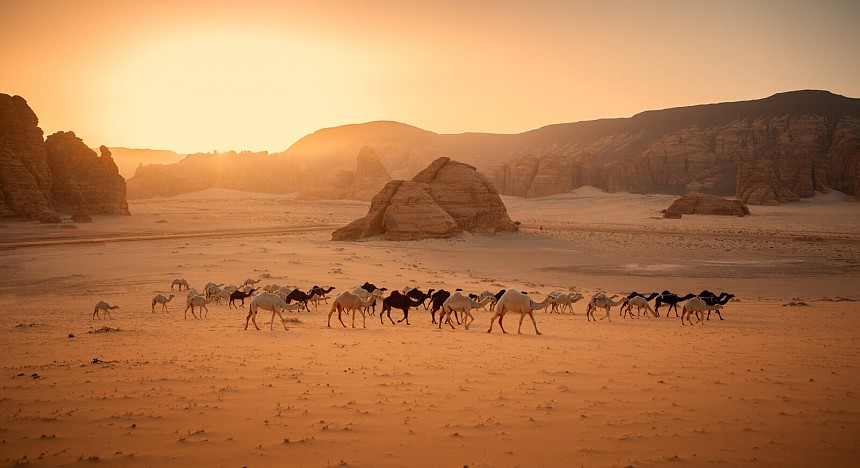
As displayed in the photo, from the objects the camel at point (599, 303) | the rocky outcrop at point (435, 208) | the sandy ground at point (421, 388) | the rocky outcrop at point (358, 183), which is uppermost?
the rocky outcrop at point (358, 183)

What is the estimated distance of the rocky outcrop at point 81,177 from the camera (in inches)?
2613

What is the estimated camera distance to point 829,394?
734cm

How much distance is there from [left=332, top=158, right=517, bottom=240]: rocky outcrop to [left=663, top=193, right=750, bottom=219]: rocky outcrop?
43867 mm

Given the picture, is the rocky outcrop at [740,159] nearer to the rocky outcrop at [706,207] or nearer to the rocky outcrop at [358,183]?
the rocky outcrop at [706,207]

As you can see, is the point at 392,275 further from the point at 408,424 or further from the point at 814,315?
the point at 408,424

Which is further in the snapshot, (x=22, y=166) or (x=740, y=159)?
(x=740, y=159)

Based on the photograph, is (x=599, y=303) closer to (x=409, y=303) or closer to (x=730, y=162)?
(x=409, y=303)

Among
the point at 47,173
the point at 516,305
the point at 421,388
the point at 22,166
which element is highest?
the point at 22,166

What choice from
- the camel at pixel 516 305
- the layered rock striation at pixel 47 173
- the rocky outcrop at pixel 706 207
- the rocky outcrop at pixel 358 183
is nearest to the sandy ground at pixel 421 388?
the camel at pixel 516 305

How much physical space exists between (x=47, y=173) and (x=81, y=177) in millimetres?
5550

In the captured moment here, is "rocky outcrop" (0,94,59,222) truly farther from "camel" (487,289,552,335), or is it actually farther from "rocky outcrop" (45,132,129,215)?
"camel" (487,289,552,335)

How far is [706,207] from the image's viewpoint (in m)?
80.1

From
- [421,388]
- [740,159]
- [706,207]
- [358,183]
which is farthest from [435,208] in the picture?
[740,159]

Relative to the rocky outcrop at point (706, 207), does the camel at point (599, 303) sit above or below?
below
